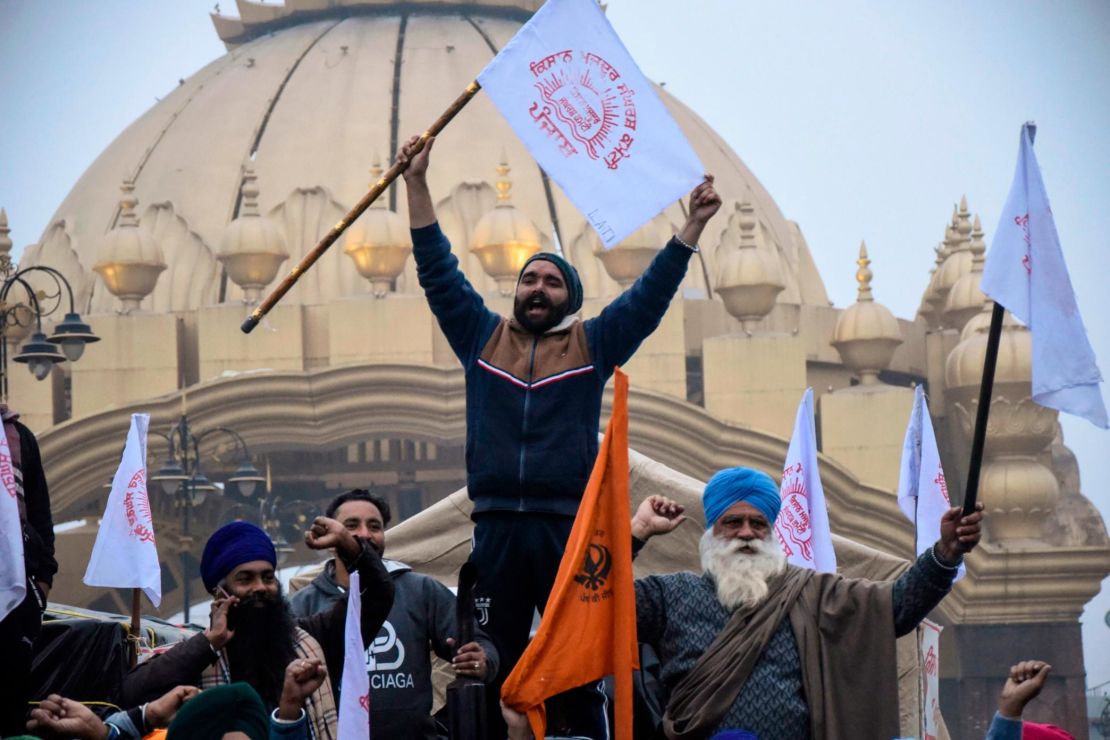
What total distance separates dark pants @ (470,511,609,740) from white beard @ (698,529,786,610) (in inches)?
15.3

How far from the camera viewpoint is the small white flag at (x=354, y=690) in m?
5.63

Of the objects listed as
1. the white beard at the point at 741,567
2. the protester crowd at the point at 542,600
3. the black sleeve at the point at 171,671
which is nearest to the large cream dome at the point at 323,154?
the protester crowd at the point at 542,600

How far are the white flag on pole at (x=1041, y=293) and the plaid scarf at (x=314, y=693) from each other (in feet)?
6.29

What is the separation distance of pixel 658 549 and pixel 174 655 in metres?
4.80

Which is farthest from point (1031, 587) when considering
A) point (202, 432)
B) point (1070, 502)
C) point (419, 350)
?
point (202, 432)

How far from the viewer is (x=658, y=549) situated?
10.4 metres

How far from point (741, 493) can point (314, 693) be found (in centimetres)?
115

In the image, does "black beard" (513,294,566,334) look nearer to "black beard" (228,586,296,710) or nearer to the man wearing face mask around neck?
the man wearing face mask around neck

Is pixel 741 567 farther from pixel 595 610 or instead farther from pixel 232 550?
pixel 232 550

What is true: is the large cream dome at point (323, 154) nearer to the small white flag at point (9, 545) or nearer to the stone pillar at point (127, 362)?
the stone pillar at point (127, 362)

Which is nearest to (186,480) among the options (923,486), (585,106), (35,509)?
(923,486)

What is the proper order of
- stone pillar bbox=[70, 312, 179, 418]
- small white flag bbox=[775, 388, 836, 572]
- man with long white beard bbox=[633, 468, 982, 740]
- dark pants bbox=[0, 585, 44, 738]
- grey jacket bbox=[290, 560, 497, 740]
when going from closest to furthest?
man with long white beard bbox=[633, 468, 982, 740]
dark pants bbox=[0, 585, 44, 738]
grey jacket bbox=[290, 560, 497, 740]
small white flag bbox=[775, 388, 836, 572]
stone pillar bbox=[70, 312, 179, 418]

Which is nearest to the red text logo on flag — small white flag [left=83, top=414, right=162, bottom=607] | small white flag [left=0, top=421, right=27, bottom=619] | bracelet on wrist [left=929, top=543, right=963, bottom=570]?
bracelet on wrist [left=929, top=543, right=963, bottom=570]

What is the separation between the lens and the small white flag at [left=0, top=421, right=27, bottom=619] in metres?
5.94
